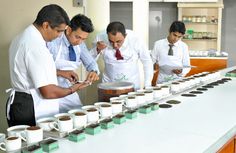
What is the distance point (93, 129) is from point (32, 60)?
1.76 feet

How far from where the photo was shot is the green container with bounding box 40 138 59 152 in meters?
1.66

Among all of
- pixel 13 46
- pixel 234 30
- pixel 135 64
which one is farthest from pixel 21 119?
pixel 234 30

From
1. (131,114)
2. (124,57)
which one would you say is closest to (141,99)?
(131,114)

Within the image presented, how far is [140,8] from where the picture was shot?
5.73m

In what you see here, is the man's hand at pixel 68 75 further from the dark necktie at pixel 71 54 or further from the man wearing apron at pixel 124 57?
the man wearing apron at pixel 124 57

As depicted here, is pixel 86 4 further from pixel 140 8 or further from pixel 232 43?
pixel 232 43

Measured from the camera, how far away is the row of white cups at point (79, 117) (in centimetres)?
171

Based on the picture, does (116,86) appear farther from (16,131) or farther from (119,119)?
(16,131)

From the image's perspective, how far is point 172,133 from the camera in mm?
1981

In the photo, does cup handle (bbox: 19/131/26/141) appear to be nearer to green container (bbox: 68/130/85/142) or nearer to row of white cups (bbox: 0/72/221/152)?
row of white cups (bbox: 0/72/221/152)

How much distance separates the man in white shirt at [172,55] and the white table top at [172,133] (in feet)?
4.60

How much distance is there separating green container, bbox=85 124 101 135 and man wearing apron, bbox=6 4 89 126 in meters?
0.34

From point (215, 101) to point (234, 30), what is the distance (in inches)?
214

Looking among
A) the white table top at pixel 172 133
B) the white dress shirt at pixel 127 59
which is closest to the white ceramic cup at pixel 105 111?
the white table top at pixel 172 133
